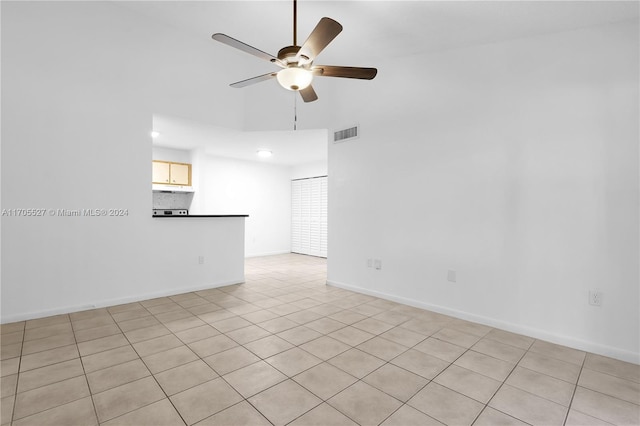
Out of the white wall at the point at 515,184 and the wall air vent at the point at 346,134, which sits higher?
the wall air vent at the point at 346,134

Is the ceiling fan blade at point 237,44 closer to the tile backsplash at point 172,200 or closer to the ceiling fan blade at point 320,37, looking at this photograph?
the ceiling fan blade at point 320,37

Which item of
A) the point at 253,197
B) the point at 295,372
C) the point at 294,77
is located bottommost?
the point at 295,372

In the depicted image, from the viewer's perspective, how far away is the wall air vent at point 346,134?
13.9 ft

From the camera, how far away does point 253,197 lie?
7586 millimetres

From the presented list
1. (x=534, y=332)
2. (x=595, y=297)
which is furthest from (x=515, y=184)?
(x=534, y=332)

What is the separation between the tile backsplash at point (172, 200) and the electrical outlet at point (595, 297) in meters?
6.37

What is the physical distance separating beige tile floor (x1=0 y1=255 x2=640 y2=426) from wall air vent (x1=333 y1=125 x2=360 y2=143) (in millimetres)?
2367

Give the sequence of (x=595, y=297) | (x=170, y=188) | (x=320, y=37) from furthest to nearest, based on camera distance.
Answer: (x=170, y=188) < (x=595, y=297) < (x=320, y=37)

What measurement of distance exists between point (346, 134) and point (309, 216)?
3694 millimetres

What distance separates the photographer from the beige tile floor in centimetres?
170

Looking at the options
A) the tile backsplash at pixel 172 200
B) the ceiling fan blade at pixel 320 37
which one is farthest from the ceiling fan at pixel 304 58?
the tile backsplash at pixel 172 200

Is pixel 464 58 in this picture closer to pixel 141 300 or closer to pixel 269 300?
pixel 269 300

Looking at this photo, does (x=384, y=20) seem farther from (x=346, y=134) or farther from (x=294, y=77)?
(x=346, y=134)

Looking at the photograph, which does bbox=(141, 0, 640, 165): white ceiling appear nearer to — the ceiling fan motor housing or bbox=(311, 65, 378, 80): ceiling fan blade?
bbox=(311, 65, 378, 80): ceiling fan blade
